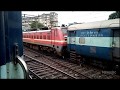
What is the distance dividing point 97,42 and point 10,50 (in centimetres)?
965

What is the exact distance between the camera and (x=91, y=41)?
1293cm

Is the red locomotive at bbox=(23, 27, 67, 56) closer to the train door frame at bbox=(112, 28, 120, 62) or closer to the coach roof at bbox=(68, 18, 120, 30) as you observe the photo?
the coach roof at bbox=(68, 18, 120, 30)

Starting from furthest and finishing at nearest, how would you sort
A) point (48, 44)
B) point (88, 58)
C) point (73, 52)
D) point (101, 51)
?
point (48, 44)
point (73, 52)
point (88, 58)
point (101, 51)

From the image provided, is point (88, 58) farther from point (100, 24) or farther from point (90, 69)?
point (100, 24)

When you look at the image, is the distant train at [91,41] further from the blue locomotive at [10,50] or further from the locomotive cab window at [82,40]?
the blue locomotive at [10,50]

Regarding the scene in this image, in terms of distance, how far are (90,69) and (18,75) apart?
982 cm

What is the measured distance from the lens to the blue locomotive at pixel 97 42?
1087 cm

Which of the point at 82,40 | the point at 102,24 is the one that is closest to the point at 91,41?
the point at 82,40

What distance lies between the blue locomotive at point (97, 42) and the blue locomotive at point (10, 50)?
7.98m
